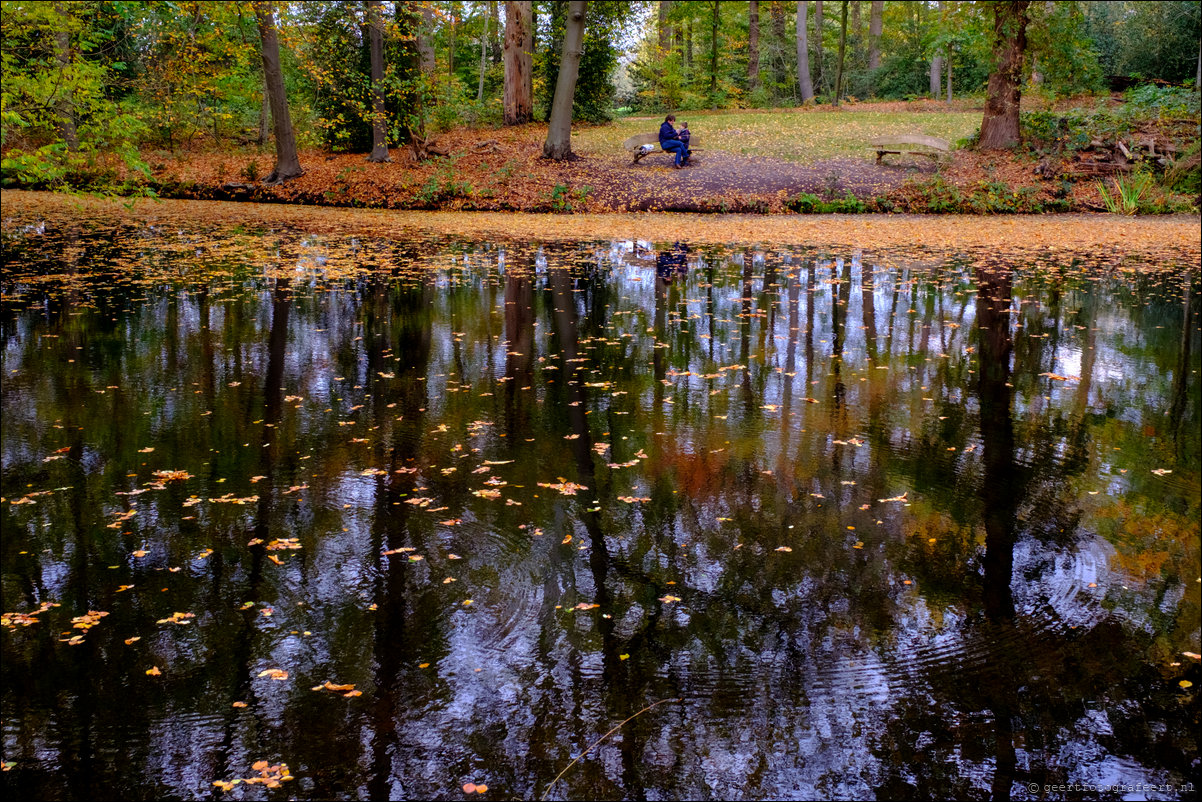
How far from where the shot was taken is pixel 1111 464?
530 centimetres

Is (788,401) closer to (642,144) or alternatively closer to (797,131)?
(642,144)

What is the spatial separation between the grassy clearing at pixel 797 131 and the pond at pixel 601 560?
674 inches

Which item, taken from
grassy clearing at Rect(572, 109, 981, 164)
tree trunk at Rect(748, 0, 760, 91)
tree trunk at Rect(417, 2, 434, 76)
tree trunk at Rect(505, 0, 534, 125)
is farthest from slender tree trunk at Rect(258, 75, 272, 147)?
tree trunk at Rect(748, 0, 760, 91)

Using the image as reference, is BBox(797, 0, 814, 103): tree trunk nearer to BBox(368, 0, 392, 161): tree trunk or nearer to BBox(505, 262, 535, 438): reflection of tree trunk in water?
BBox(368, 0, 392, 161): tree trunk

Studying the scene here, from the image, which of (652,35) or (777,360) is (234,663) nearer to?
(777,360)

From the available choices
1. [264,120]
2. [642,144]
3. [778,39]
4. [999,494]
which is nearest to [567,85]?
[642,144]

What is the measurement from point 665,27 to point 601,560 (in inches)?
1395

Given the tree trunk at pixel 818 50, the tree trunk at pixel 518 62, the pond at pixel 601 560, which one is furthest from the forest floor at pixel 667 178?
the tree trunk at pixel 818 50

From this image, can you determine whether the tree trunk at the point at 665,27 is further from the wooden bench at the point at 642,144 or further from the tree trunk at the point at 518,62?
the wooden bench at the point at 642,144

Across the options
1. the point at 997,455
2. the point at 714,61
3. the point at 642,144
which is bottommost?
the point at 997,455

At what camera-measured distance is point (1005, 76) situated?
869 inches

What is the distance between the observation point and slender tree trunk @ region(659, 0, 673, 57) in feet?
114

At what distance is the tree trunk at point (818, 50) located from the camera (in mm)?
38281

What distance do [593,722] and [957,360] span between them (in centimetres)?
592
